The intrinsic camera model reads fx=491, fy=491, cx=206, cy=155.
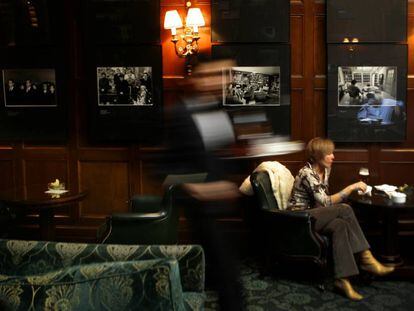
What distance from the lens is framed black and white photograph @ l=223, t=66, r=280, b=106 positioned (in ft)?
17.2

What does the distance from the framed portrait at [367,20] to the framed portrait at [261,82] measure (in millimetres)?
540

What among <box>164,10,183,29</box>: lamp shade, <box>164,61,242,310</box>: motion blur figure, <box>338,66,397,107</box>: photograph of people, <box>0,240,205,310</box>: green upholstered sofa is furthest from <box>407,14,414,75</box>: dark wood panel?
<box>0,240,205,310</box>: green upholstered sofa

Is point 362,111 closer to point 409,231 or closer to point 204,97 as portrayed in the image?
point 409,231

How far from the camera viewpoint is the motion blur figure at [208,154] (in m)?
2.10

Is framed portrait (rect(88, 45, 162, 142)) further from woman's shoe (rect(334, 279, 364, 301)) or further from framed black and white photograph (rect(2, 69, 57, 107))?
woman's shoe (rect(334, 279, 364, 301))

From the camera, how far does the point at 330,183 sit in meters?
5.25

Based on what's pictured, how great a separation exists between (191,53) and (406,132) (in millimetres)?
2422

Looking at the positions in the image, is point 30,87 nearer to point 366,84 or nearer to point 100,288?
point 366,84

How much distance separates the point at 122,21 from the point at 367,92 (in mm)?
2732

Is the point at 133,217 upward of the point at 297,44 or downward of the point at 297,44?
downward

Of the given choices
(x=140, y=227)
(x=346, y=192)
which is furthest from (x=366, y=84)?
(x=140, y=227)


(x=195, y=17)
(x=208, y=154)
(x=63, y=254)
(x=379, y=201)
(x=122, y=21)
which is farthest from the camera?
(x=122, y=21)

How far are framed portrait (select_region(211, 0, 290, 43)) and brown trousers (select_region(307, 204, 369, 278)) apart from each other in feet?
6.39

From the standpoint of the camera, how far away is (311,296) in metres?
4.15
